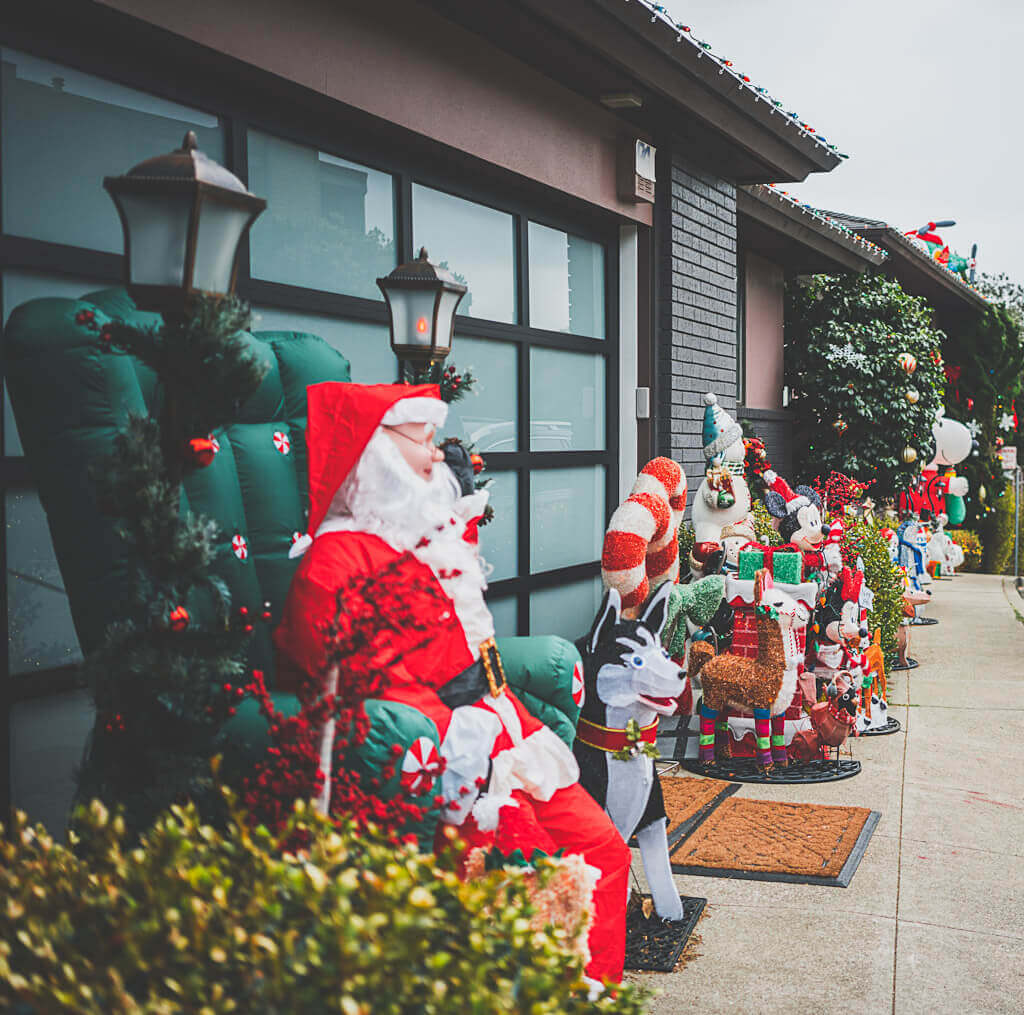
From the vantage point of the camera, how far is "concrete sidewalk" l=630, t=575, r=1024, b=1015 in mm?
3473

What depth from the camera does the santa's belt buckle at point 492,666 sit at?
2969 millimetres

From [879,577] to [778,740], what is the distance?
8.54 ft

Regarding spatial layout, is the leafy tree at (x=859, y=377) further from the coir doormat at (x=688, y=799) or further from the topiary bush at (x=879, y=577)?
the coir doormat at (x=688, y=799)

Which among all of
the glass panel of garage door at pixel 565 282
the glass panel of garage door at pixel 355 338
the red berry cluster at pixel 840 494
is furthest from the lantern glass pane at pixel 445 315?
the red berry cluster at pixel 840 494

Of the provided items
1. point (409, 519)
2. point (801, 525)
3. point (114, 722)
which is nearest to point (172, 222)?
point (409, 519)

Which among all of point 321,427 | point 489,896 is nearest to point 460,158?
point 321,427

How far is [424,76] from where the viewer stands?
5141mm

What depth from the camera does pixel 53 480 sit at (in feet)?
8.77

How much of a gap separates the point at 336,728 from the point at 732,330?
6.59 m

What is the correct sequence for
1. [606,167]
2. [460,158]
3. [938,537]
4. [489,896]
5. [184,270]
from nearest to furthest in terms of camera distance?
[489,896]
[184,270]
[460,158]
[606,167]
[938,537]

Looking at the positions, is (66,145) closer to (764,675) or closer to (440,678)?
(440,678)

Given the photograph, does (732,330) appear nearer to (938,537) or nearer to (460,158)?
(460,158)

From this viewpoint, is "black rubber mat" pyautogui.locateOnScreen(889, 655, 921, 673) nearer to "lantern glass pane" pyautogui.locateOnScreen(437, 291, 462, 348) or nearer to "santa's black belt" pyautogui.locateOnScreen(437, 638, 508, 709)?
"lantern glass pane" pyautogui.locateOnScreen(437, 291, 462, 348)

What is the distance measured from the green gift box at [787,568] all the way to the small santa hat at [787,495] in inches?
17.5
